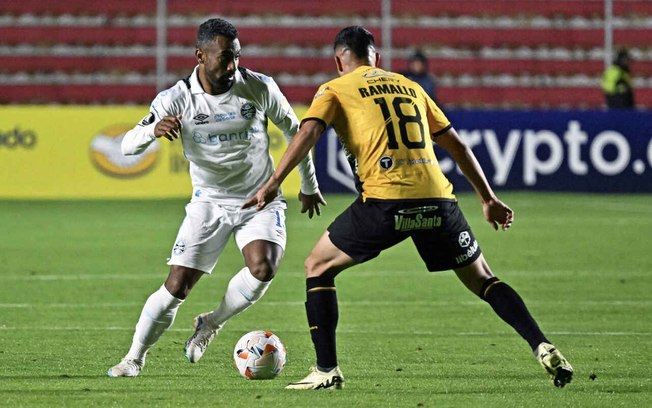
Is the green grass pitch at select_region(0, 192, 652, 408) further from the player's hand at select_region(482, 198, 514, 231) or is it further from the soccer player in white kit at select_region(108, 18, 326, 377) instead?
the player's hand at select_region(482, 198, 514, 231)

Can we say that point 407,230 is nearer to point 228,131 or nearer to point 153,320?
point 228,131

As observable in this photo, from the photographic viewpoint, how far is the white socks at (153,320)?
738 cm

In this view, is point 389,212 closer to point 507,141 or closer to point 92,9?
point 507,141

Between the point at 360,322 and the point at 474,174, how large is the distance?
9.73 ft

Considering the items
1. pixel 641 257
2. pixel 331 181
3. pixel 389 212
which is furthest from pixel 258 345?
pixel 331 181

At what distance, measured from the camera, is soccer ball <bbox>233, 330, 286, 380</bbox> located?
7.22 m

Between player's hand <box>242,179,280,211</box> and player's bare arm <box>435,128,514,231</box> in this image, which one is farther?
player's bare arm <box>435,128,514,231</box>

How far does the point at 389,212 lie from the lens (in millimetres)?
6691

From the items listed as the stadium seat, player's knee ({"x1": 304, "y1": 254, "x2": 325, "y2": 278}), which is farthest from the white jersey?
the stadium seat

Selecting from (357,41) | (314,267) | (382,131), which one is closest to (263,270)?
(314,267)

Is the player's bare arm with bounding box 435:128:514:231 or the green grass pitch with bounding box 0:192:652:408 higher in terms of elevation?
the player's bare arm with bounding box 435:128:514:231

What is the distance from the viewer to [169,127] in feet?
22.8

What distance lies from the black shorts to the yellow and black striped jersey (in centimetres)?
5

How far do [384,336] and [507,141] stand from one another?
12.7 m
